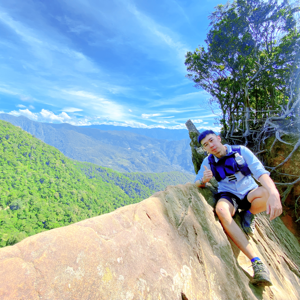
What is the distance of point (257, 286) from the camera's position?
8.73ft

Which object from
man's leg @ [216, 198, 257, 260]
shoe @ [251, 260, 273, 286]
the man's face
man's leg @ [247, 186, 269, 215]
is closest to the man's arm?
man's leg @ [247, 186, 269, 215]

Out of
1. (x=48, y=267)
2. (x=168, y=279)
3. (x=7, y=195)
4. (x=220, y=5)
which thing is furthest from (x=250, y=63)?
(x=7, y=195)

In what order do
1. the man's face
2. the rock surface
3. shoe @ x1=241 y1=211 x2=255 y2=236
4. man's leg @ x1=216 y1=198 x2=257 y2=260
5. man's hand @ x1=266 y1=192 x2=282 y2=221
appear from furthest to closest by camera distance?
shoe @ x1=241 y1=211 x2=255 y2=236, the man's face, man's leg @ x1=216 y1=198 x2=257 y2=260, man's hand @ x1=266 y1=192 x2=282 y2=221, the rock surface

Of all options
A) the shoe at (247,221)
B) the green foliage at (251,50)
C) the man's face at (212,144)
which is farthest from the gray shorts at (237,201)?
the green foliage at (251,50)

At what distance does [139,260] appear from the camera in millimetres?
1945

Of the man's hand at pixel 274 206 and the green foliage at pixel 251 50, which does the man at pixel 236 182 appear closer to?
the man's hand at pixel 274 206

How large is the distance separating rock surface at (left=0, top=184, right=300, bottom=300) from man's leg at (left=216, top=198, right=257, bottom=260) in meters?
0.25

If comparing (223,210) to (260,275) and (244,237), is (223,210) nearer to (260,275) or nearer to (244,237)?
(244,237)

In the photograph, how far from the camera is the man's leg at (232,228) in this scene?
108 inches

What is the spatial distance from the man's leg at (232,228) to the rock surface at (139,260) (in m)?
A: 0.25

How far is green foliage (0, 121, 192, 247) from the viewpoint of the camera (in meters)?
60.7

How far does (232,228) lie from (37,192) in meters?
100

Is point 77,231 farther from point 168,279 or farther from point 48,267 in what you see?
point 168,279

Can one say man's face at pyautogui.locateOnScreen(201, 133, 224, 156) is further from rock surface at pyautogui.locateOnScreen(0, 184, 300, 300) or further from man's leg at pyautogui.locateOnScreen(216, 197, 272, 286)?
rock surface at pyautogui.locateOnScreen(0, 184, 300, 300)
